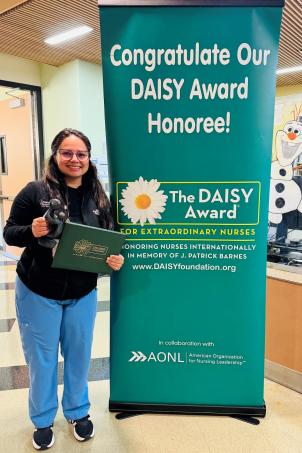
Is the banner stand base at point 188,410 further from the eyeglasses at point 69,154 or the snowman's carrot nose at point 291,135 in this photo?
the snowman's carrot nose at point 291,135

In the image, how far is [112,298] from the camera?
1.88 m

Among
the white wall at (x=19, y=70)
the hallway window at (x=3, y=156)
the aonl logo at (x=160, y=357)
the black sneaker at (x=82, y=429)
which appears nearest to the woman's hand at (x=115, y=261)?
the aonl logo at (x=160, y=357)

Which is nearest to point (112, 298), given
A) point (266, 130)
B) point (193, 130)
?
point (193, 130)

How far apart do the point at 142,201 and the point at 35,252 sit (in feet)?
1.81

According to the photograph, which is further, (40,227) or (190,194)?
(190,194)

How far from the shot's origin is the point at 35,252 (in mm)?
1589

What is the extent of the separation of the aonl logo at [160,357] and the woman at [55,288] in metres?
0.28

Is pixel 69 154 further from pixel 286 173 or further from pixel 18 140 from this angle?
pixel 18 140

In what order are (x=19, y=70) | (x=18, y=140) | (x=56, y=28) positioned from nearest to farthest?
(x=56, y=28) < (x=19, y=70) < (x=18, y=140)

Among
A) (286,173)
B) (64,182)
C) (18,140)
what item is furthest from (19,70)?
(286,173)

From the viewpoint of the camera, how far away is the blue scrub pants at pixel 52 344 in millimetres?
1617

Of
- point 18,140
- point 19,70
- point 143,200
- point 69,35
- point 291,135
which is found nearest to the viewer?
point 143,200

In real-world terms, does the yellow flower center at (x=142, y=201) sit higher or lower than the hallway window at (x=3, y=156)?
lower

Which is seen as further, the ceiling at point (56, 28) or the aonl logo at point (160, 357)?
the ceiling at point (56, 28)
